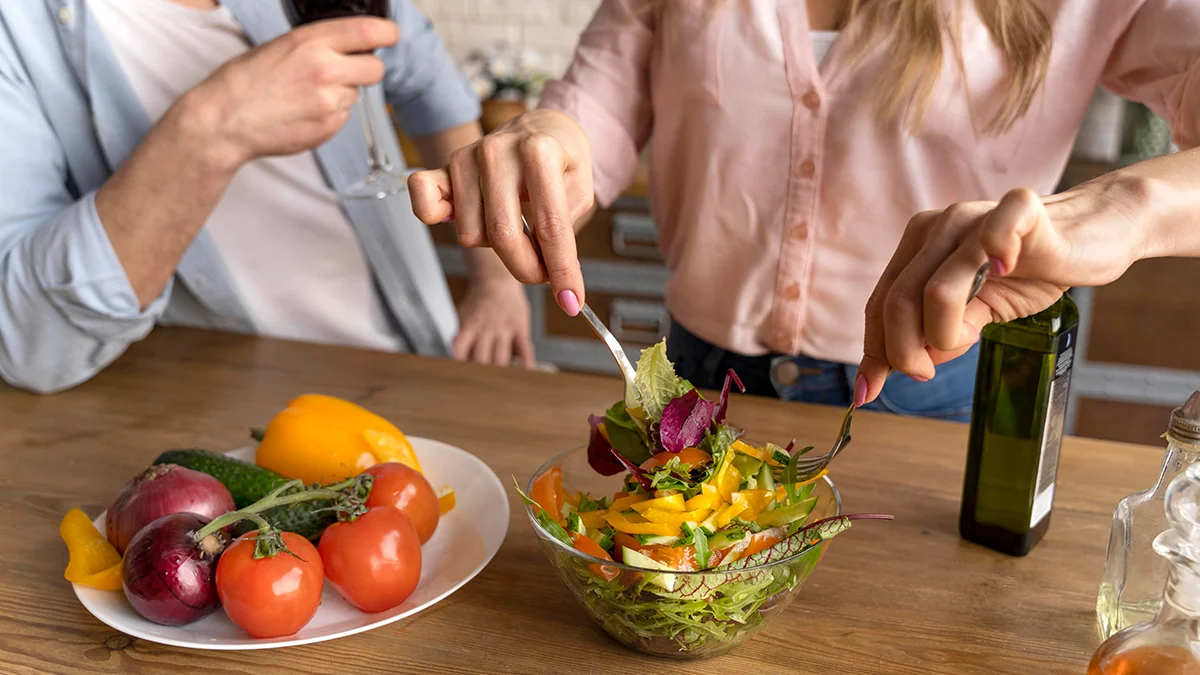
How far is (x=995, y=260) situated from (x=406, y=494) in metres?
0.53

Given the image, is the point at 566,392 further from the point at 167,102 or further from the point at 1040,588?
the point at 167,102

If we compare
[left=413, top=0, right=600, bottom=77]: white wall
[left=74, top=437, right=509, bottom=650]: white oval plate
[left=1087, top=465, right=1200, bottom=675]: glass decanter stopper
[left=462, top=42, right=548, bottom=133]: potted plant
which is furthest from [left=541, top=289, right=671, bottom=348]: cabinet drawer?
[left=1087, top=465, right=1200, bottom=675]: glass decanter stopper

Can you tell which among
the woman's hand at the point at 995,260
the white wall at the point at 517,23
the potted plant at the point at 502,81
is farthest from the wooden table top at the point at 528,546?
the white wall at the point at 517,23

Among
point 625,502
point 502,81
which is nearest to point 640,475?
point 625,502

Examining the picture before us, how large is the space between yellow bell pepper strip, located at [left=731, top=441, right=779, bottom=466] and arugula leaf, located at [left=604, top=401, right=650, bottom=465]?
7 centimetres

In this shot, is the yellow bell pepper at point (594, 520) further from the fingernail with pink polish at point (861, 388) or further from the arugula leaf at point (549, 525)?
the fingernail with pink polish at point (861, 388)

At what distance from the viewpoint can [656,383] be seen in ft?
2.63

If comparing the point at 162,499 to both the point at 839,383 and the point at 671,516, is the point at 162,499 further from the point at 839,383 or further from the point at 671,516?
the point at 839,383

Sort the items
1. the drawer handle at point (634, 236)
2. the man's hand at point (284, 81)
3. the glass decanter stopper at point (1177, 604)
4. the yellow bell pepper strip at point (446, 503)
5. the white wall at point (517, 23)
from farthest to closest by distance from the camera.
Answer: the white wall at point (517, 23), the drawer handle at point (634, 236), the man's hand at point (284, 81), the yellow bell pepper strip at point (446, 503), the glass decanter stopper at point (1177, 604)

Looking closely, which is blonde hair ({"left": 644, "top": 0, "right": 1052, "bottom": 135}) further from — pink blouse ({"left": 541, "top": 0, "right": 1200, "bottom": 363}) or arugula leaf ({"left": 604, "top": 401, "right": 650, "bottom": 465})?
arugula leaf ({"left": 604, "top": 401, "right": 650, "bottom": 465})

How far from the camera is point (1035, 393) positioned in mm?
804

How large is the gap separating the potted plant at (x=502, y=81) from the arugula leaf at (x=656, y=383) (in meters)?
2.06

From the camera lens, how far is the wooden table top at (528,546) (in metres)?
0.76

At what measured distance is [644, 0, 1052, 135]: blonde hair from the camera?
3.19 ft
